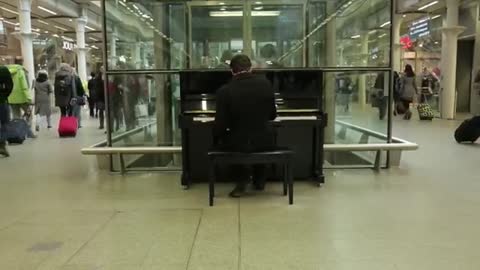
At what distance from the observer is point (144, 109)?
702cm

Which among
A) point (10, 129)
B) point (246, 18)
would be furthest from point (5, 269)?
point (10, 129)

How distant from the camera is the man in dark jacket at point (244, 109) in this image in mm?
4840

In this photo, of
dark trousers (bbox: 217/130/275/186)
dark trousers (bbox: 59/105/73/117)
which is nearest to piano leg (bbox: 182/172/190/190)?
dark trousers (bbox: 217/130/275/186)

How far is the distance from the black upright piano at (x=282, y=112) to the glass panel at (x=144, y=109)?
0.92 metres

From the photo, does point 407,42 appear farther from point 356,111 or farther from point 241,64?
point 241,64

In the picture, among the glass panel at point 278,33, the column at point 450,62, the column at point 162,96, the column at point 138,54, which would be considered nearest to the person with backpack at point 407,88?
the column at point 450,62

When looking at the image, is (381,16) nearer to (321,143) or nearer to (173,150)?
(321,143)

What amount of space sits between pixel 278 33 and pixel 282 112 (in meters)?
2.11

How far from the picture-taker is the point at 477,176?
19.8 feet

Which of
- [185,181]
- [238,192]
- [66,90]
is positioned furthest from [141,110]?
[66,90]

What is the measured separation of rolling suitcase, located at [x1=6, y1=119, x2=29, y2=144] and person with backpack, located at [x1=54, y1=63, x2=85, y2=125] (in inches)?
57.2

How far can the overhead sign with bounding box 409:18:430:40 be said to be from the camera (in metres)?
20.4

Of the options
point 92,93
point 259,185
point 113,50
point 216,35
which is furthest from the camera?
point 92,93

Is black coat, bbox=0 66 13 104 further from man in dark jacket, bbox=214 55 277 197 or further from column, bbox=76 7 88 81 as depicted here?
column, bbox=76 7 88 81
